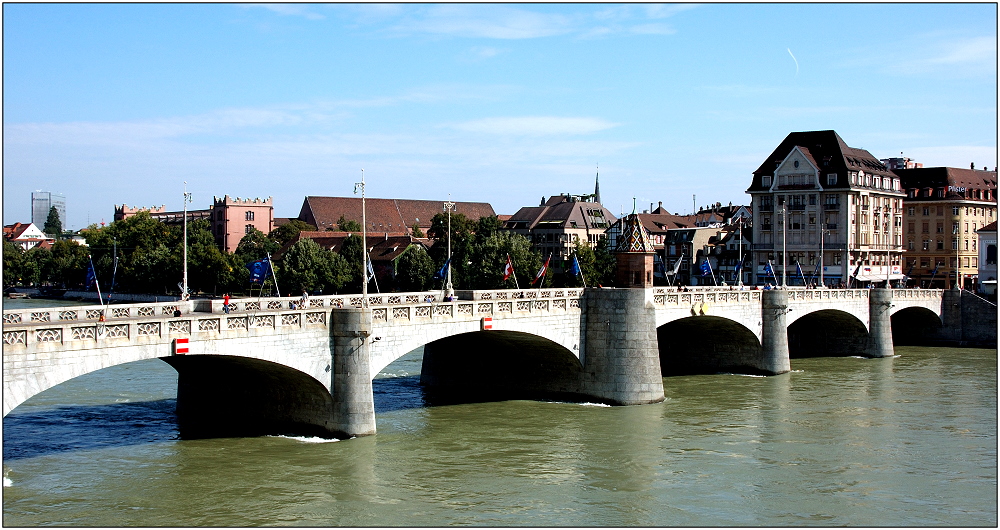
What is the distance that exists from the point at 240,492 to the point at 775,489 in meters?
16.7

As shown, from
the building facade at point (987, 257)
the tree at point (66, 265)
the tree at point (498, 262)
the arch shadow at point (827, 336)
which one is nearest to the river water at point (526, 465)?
the arch shadow at point (827, 336)

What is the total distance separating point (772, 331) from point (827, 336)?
1513 centimetres

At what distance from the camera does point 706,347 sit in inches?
2498

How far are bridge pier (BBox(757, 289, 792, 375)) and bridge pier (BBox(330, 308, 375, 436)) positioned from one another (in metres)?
30.5

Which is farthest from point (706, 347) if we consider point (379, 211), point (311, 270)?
point (379, 211)

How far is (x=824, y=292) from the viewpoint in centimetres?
6869

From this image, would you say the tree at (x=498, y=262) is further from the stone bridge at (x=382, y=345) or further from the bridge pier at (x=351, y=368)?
the bridge pier at (x=351, y=368)

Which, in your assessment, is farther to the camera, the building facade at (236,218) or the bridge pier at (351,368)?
the building facade at (236,218)

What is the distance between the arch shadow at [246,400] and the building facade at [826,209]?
6869cm

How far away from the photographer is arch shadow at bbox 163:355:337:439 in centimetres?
3825

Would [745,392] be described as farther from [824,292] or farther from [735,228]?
[735,228]

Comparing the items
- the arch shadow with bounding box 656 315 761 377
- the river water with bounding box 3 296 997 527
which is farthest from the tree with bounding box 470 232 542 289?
the river water with bounding box 3 296 997 527

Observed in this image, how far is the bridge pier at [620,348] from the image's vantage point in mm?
48469

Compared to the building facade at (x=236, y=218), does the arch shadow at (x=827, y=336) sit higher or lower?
lower
